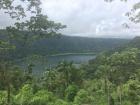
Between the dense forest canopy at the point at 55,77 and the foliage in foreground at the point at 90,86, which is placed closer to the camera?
the dense forest canopy at the point at 55,77

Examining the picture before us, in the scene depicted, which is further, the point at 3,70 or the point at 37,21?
the point at 3,70

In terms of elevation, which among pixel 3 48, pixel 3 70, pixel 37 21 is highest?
pixel 37 21

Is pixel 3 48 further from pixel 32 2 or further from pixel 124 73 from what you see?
pixel 124 73

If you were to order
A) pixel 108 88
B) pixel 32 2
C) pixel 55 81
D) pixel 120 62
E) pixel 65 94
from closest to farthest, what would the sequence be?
pixel 32 2
pixel 120 62
pixel 108 88
pixel 65 94
pixel 55 81

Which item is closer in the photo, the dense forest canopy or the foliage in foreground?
the dense forest canopy

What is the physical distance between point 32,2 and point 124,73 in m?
43.5

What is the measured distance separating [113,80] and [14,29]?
44112mm

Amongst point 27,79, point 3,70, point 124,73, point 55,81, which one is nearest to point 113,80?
point 124,73

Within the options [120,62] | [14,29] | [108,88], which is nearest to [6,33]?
[14,29]

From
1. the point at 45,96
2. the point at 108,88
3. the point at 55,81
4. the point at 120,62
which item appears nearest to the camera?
the point at 45,96

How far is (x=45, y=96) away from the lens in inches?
1353

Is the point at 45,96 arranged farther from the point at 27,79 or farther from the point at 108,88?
the point at 27,79

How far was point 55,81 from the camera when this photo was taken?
58.9 metres

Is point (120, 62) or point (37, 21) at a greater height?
point (37, 21)
